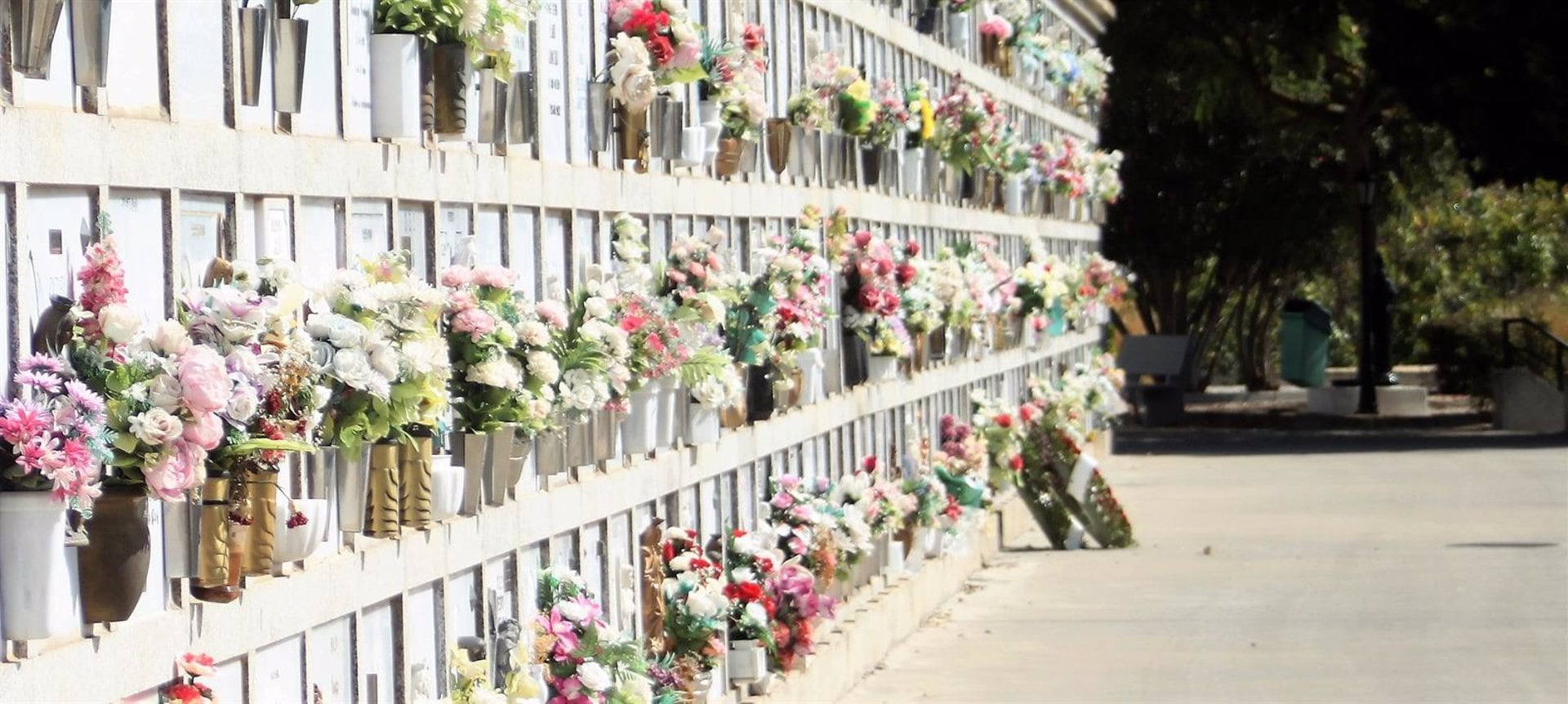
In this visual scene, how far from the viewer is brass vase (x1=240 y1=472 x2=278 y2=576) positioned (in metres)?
4.40

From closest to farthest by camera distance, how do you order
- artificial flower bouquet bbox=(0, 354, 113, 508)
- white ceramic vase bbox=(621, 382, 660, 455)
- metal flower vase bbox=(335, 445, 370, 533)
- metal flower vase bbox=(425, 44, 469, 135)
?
artificial flower bouquet bbox=(0, 354, 113, 508)
metal flower vase bbox=(335, 445, 370, 533)
metal flower vase bbox=(425, 44, 469, 135)
white ceramic vase bbox=(621, 382, 660, 455)

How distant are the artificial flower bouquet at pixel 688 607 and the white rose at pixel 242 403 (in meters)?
3.94

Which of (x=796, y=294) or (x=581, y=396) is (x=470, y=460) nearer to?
(x=581, y=396)

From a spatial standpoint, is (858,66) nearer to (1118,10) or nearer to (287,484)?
(287,484)

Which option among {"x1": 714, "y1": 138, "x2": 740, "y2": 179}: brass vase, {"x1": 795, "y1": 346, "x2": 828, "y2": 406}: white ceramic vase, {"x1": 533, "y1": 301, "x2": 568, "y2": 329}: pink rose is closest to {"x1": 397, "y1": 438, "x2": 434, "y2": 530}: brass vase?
{"x1": 533, "y1": 301, "x2": 568, "y2": 329}: pink rose

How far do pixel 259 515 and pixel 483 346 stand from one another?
1.37 m

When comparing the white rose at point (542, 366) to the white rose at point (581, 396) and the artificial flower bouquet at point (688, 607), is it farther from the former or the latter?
the artificial flower bouquet at point (688, 607)

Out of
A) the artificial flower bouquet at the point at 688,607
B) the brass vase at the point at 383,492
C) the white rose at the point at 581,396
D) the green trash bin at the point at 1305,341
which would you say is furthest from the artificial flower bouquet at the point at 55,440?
the green trash bin at the point at 1305,341

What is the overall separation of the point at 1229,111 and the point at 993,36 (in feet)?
49.7

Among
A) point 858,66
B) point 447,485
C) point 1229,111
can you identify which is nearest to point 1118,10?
point 1229,111

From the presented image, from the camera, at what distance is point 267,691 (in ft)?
16.5

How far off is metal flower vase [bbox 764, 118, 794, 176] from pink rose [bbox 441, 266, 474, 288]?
4.52 m

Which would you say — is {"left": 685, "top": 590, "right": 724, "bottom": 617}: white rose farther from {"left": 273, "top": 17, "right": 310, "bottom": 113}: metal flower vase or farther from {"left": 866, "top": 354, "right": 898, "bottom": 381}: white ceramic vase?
{"left": 866, "top": 354, "right": 898, "bottom": 381}: white ceramic vase

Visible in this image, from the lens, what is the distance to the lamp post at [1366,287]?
28.5 meters
